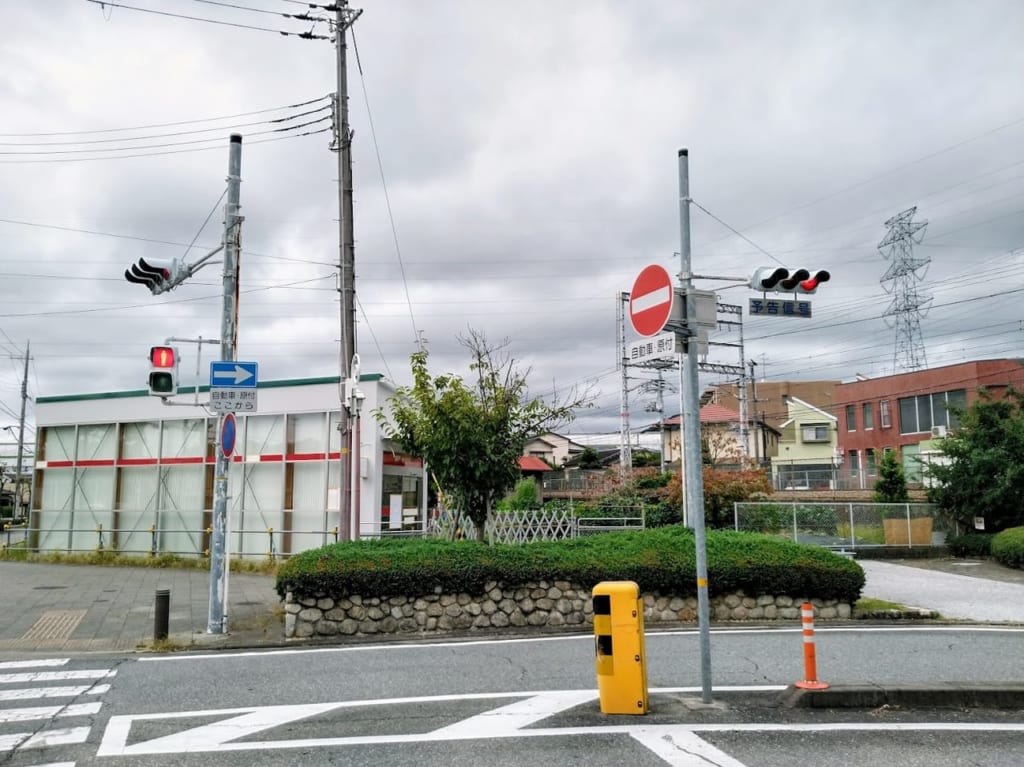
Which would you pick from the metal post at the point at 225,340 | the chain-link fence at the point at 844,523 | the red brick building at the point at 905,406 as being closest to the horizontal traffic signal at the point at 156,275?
the metal post at the point at 225,340

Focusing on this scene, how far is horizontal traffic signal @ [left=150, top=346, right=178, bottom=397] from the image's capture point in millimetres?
12070

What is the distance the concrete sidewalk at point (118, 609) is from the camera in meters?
11.2

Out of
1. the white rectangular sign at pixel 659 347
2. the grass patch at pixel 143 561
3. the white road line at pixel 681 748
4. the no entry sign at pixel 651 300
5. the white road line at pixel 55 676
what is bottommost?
the white road line at pixel 55 676

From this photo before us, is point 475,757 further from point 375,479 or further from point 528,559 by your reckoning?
point 375,479

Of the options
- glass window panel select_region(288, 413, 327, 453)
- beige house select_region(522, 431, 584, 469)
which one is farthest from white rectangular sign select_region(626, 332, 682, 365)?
beige house select_region(522, 431, 584, 469)

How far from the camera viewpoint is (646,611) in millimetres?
12352

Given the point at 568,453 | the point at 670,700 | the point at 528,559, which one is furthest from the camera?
the point at 568,453

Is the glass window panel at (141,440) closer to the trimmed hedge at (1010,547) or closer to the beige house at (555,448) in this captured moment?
the trimmed hedge at (1010,547)

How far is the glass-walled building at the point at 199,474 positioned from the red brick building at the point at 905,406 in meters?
27.8

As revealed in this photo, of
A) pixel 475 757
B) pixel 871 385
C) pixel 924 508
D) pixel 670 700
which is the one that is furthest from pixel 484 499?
pixel 871 385

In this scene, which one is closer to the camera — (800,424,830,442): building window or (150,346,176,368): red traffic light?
(150,346,176,368): red traffic light

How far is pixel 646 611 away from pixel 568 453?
77.2 metres

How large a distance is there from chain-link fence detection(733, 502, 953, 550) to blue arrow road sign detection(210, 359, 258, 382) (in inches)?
603

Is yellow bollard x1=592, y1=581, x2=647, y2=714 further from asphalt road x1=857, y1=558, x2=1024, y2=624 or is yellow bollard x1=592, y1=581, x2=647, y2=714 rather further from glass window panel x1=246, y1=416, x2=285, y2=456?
glass window panel x1=246, y1=416, x2=285, y2=456
